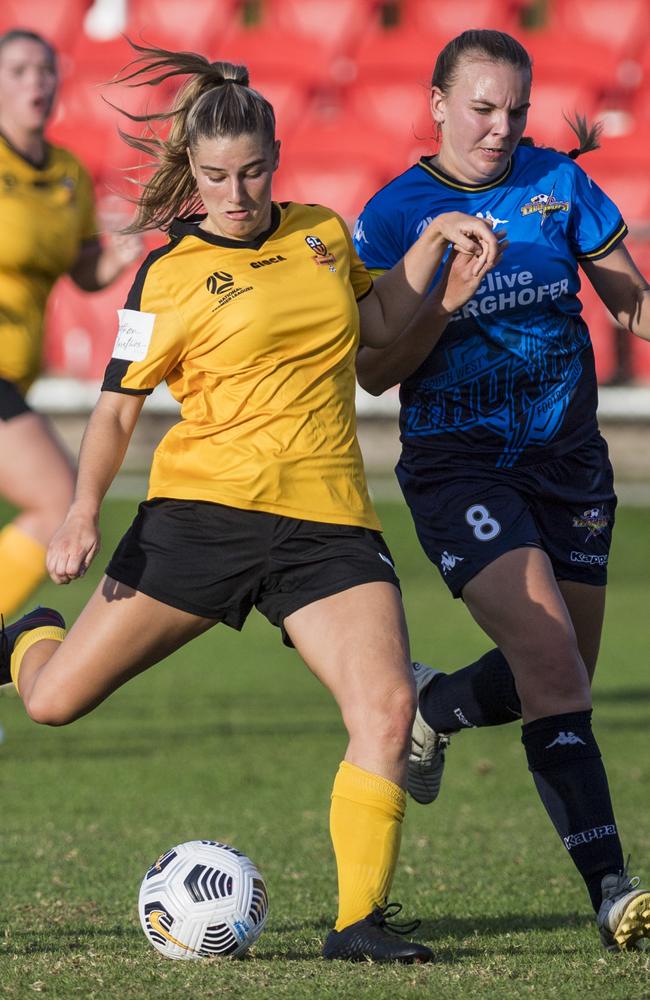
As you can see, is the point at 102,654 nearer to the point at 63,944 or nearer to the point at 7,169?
the point at 63,944

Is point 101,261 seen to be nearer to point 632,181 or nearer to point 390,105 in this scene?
point 632,181

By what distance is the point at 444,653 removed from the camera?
35.4ft

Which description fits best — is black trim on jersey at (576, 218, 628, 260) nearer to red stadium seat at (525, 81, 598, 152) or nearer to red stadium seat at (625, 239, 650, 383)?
red stadium seat at (625, 239, 650, 383)

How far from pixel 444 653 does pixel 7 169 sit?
5161 mm

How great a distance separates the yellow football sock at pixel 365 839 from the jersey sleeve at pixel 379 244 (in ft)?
5.20

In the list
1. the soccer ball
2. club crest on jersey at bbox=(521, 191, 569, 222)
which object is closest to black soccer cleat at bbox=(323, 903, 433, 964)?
the soccer ball

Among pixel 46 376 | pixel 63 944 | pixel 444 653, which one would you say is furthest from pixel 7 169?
pixel 46 376

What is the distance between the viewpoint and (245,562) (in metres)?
3.95

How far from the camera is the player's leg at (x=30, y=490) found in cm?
650

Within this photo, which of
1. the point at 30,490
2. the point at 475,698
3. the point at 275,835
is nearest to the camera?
the point at 475,698

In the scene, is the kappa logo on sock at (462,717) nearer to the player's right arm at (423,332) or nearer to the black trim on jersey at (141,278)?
the player's right arm at (423,332)

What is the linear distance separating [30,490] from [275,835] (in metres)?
1.80

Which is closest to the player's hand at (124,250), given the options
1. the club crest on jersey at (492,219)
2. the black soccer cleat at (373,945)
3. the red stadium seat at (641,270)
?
the club crest on jersey at (492,219)

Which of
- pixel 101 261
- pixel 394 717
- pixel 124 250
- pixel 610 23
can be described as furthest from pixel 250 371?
pixel 610 23
